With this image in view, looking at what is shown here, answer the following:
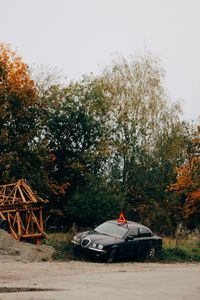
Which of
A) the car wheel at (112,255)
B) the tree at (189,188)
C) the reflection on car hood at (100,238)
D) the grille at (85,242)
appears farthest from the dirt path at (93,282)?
the tree at (189,188)

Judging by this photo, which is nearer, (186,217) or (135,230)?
(135,230)

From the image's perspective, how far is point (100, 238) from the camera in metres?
21.2

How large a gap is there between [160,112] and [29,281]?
33.0 m

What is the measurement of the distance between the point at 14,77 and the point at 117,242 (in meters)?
19.6

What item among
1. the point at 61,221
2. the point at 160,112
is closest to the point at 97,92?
the point at 160,112

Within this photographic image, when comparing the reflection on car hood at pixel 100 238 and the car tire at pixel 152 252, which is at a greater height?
the reflection on car hood at pixel 100 238

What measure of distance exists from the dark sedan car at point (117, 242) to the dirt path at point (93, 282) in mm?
893

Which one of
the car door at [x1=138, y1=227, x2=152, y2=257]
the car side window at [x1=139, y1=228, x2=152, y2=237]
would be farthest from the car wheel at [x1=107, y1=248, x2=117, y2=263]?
the car side window at [x1=139, y1=228, x2=152, y2=237]

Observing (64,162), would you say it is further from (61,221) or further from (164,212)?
(164,212)

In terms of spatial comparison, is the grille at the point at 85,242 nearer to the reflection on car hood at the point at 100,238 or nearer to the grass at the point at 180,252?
the reflection on car hood at the point at 100,238

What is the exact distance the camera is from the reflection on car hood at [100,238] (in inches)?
826

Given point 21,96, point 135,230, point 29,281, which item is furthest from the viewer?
point 21,96

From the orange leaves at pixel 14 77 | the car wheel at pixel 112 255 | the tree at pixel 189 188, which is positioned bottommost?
the car wheel at pixel 112 255

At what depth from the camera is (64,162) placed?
40.8 m
